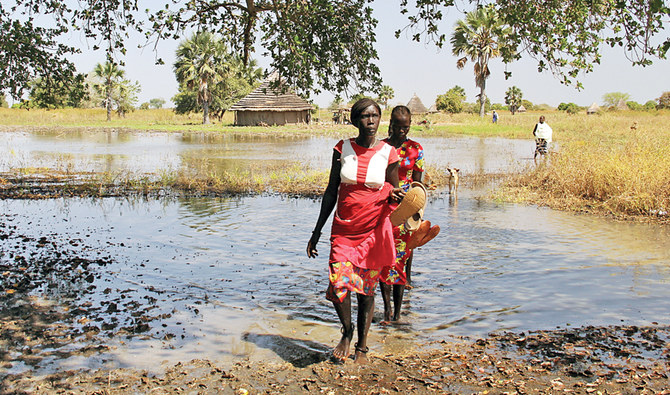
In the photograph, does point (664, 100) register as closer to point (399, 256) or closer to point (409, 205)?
point (399, 256)

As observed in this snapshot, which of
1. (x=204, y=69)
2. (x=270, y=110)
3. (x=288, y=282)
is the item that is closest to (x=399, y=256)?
(x=288, y=282)

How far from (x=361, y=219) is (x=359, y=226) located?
0.17 feet

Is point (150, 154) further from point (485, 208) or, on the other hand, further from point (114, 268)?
point (114, 268)

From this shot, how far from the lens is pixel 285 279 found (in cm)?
691

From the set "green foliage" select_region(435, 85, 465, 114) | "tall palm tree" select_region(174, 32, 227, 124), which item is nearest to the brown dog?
"tall palm tree" select_region(174, 32, 227, 124)

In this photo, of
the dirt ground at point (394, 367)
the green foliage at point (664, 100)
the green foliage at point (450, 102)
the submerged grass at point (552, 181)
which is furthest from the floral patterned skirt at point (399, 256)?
the green foliage at point (450, 102)

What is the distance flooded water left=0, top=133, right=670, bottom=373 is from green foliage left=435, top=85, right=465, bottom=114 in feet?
212

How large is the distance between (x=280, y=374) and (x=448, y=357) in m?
1.27

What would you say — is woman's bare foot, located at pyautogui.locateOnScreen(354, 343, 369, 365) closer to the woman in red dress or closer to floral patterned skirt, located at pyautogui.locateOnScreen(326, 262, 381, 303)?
floral patterned skirt, located at pyautogui.locateOnScreen(326, 262, 381, 303)

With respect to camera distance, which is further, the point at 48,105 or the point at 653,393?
the point at 48,105

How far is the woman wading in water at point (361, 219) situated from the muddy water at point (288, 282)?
65 cm

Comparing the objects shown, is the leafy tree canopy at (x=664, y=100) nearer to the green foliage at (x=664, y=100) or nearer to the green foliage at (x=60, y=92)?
the green foliage at (x=664, y=100)

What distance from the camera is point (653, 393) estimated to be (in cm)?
372

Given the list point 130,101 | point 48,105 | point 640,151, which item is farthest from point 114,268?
point 130,101
